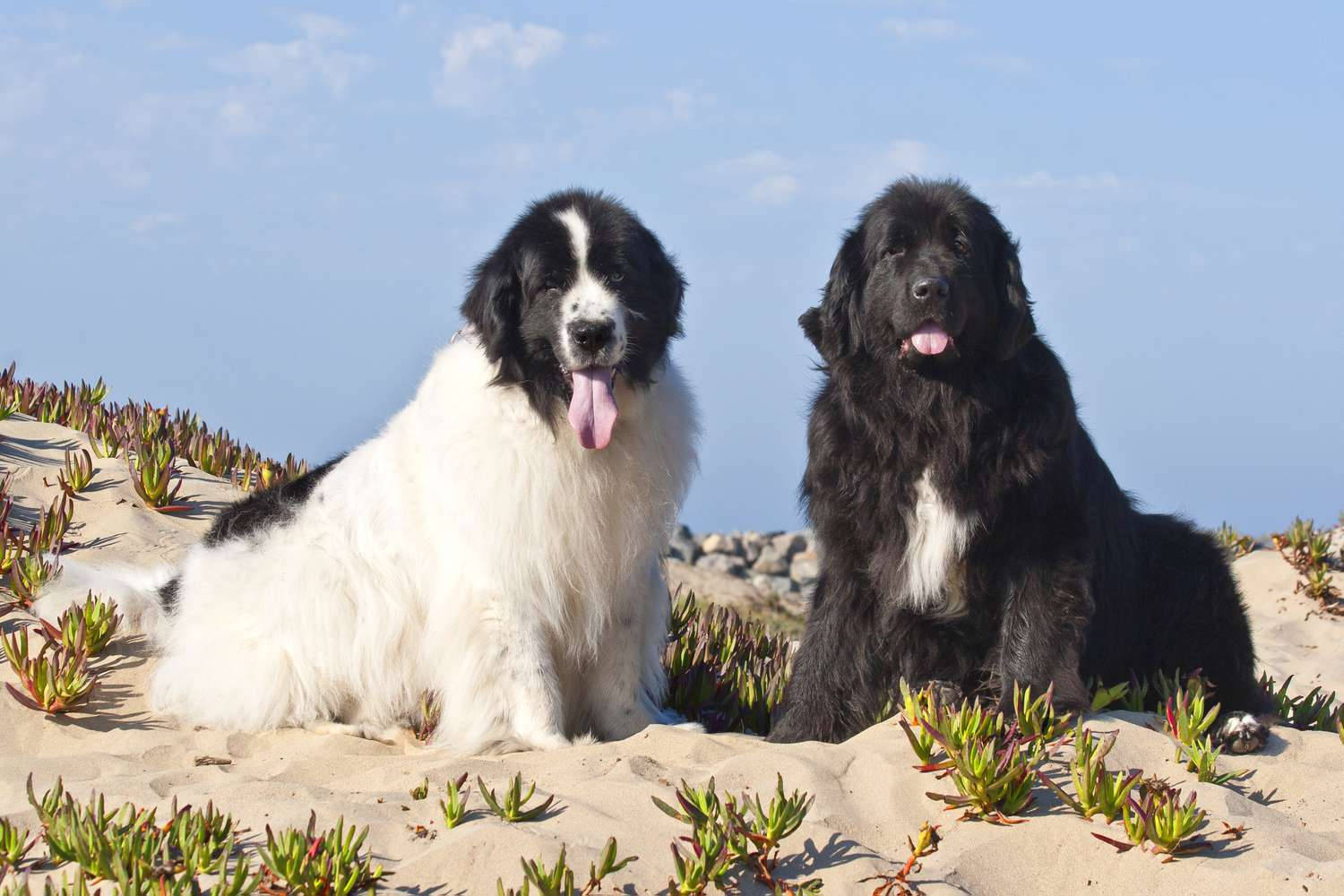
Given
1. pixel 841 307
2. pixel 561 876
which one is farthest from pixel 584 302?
pixel 561 876

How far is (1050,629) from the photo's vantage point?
15.9 feet

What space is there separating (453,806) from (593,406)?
1657 millimetres

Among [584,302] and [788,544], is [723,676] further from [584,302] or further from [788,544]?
[788,544]

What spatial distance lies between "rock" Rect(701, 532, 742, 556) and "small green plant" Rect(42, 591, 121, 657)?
10.6 m

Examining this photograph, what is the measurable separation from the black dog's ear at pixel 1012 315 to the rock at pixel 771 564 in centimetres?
1110

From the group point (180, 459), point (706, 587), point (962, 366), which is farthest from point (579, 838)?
point (706, 587)

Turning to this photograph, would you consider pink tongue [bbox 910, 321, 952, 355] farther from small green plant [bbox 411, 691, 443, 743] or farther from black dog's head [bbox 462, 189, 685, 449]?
small green plant [bbox 411, 691, 443, 743]

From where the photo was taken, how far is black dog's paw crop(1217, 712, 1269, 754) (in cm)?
498

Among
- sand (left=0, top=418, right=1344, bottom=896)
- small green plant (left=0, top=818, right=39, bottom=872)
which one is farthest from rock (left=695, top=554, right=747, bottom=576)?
small green plant (left=0, top=818, right=39, bottom=872)

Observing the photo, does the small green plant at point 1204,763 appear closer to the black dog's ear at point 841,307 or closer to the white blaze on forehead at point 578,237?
the black dog's ear at point 841,307

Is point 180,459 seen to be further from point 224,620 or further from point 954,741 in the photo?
point 954,741

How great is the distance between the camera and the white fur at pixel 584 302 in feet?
16.1

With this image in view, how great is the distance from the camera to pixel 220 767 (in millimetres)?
5109

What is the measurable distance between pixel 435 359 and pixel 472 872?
2.51 m
